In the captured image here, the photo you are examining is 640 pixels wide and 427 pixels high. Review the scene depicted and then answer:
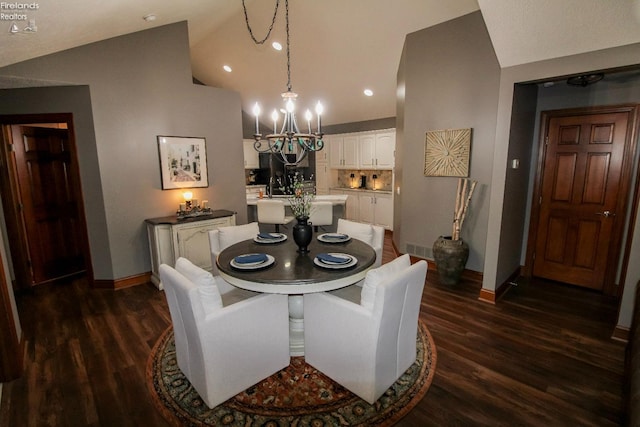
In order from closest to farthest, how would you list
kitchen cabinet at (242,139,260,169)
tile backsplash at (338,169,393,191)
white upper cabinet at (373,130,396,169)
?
white upper cabinet at (373,130,396,169) < tile backsplash at (338,169,393,191) < kitchen cabinet at (242,139,260,169)

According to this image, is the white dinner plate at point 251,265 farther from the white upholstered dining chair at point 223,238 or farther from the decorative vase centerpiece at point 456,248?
the decorative vase centerpiece at point 456,248

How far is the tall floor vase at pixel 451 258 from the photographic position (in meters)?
3.71

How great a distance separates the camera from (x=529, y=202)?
3980mm

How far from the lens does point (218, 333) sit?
1.89m

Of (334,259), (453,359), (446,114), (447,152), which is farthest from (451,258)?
(334,259)

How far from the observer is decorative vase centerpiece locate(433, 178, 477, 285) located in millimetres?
3707

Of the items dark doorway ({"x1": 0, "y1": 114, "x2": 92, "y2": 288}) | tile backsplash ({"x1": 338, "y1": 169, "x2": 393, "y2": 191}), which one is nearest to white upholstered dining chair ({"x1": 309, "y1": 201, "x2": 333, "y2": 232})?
dark doorway ({"x1": 0, "y1": 114, "x2": 92, "y2": 288})

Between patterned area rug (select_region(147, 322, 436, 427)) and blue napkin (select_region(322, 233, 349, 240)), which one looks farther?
blue napkin (select_region(322, 233, 349, 240))

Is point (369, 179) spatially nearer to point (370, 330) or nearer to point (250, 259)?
point (250, 259)

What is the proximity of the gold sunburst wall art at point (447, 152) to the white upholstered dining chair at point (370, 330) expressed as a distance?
2268 mm

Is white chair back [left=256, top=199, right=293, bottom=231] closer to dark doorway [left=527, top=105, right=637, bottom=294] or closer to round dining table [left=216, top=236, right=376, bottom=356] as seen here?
round dining table [left=216, top=236, right=376, bottom=356]

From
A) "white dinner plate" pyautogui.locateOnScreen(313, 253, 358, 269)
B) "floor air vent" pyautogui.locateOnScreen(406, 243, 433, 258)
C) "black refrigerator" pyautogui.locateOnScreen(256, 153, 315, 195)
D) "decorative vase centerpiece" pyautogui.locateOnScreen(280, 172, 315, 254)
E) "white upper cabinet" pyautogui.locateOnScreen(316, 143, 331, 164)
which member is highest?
"white upper cabinet" pyautogui.locateOnScreen(316, 143, 331, 164)

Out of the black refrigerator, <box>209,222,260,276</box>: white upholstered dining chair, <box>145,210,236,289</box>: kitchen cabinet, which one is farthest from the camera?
the black refrigerator

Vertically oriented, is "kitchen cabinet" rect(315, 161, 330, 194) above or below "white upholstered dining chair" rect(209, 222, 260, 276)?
above
